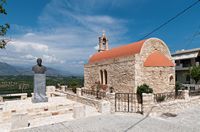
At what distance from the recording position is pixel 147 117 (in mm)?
8234

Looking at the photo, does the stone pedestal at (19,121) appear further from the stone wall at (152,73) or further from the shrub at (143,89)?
the stone wall at (152,73)

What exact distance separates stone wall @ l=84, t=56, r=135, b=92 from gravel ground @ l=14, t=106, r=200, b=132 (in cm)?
594

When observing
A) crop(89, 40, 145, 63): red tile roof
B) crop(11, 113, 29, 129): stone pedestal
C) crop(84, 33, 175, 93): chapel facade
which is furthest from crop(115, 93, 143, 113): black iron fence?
crop(11, 113, 29, 129): stone pedestal

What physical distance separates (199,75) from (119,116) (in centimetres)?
1780

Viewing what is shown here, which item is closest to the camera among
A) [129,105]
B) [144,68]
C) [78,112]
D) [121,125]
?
[121,125]

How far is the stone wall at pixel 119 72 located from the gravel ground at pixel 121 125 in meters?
5.94

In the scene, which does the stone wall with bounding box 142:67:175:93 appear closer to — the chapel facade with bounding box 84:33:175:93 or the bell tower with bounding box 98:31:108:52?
the chapel facade with bounding box 84:33:175:93

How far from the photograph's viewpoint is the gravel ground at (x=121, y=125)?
6.37 meters

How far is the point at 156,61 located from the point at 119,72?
12.2 feet

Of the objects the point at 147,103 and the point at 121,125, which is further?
the point at 147,103

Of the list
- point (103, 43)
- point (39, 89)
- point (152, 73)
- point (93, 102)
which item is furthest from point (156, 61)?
point (103, 43)

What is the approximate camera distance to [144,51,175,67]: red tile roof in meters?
13.8

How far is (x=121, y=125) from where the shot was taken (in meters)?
6.86

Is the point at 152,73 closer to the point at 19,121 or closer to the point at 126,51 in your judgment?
the point at 126,51
